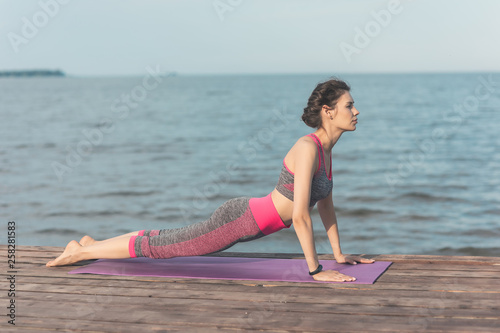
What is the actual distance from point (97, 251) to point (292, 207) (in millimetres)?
1468

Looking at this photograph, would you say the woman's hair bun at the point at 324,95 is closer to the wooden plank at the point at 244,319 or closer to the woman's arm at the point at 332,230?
the woman's arm at the point at 332,230

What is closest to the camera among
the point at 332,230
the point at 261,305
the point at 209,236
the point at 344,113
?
the point at 261,305

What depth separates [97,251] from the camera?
4.13 meters

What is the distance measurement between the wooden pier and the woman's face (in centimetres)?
105

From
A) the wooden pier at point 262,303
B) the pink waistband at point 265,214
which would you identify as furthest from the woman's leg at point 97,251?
the pink waistband at point 265,214

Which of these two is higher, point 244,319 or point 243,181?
point 243,181

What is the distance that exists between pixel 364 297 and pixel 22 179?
12.4 m

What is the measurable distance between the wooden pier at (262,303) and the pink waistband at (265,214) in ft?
1.36

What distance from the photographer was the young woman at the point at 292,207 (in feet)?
11.8

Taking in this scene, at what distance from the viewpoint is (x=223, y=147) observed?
21.0m

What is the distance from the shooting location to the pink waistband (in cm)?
384

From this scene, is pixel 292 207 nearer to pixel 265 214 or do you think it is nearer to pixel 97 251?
pixel 265 214

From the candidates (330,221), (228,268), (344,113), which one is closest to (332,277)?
(330,221)

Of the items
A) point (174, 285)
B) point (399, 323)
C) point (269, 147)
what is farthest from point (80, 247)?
point (269, 147)
